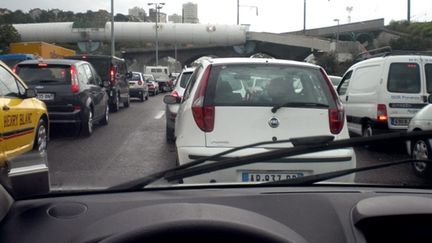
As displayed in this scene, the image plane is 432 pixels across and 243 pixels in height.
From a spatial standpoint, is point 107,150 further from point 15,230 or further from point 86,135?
point 15,230

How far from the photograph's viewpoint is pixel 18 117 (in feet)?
25.0

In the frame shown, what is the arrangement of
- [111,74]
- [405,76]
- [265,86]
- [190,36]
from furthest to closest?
[190,36]
[111,74]
[405,76]
[265,86]

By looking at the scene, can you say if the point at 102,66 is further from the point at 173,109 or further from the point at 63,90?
the point at 173,109

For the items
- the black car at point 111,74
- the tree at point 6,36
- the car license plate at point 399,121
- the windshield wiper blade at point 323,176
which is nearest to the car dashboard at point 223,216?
the windshield wiper blade at point 323,176

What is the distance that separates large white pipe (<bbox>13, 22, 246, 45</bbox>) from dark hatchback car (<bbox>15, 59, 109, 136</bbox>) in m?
73.4

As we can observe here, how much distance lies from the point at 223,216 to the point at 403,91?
356 inches

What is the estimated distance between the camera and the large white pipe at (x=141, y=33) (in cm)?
8575

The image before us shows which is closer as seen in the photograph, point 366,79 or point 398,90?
point 398,90

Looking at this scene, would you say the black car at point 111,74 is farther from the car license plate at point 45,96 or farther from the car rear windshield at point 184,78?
the car license plate at point 45,96

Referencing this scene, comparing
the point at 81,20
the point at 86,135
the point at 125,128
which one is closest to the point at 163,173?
the point at 86,135

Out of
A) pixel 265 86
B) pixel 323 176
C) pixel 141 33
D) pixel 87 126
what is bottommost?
pixel 87 126

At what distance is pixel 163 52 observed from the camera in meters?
101

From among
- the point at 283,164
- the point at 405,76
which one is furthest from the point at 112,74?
the point at 283,164

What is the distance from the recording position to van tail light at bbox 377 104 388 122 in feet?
33.7
